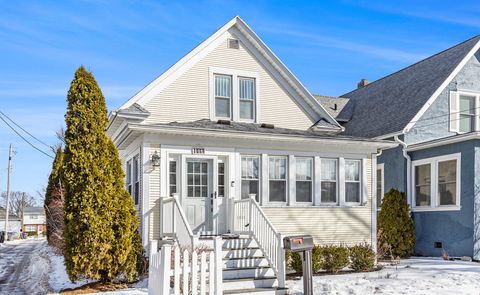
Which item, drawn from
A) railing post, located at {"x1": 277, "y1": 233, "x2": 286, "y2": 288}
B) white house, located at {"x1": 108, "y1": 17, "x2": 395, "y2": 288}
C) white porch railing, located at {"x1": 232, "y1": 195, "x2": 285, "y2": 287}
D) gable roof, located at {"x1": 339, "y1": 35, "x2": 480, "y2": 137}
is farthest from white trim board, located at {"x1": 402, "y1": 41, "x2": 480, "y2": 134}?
railing post, located at {"x1": 277, "y1": 233, "x2": 286, "y2": 288}

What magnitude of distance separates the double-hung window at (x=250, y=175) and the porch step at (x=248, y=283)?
3.02 m

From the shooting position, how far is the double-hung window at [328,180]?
13352 mm

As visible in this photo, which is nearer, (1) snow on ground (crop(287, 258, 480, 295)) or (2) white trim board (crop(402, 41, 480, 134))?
(1) snow on ground (crop(287, 258, 480, 295))

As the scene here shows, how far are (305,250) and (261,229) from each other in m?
1.60

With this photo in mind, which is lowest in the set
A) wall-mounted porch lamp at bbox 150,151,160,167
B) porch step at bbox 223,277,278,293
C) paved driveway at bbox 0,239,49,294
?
paved driveway at bbox 0,239,49,294

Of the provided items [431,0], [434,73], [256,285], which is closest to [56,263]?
[256,285]

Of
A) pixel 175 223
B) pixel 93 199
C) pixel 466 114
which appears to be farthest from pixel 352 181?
pixel 93 199

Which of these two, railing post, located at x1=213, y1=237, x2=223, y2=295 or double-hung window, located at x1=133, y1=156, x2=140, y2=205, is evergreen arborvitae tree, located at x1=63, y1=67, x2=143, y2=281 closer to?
double-hung window, located at x1=133, y1=156, x2=140, y2=205

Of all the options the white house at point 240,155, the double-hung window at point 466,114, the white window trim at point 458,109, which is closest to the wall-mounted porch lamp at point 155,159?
the white house at point 240,155

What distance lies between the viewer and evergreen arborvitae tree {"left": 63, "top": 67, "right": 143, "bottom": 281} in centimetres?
984

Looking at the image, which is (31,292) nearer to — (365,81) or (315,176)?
(315,176)

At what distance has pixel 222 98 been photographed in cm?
1404

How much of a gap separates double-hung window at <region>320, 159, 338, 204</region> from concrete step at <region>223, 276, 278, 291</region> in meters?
3.99

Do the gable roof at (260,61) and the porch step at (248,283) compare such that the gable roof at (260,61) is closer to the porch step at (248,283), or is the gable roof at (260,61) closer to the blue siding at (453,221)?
the blue siding at (453,221)
